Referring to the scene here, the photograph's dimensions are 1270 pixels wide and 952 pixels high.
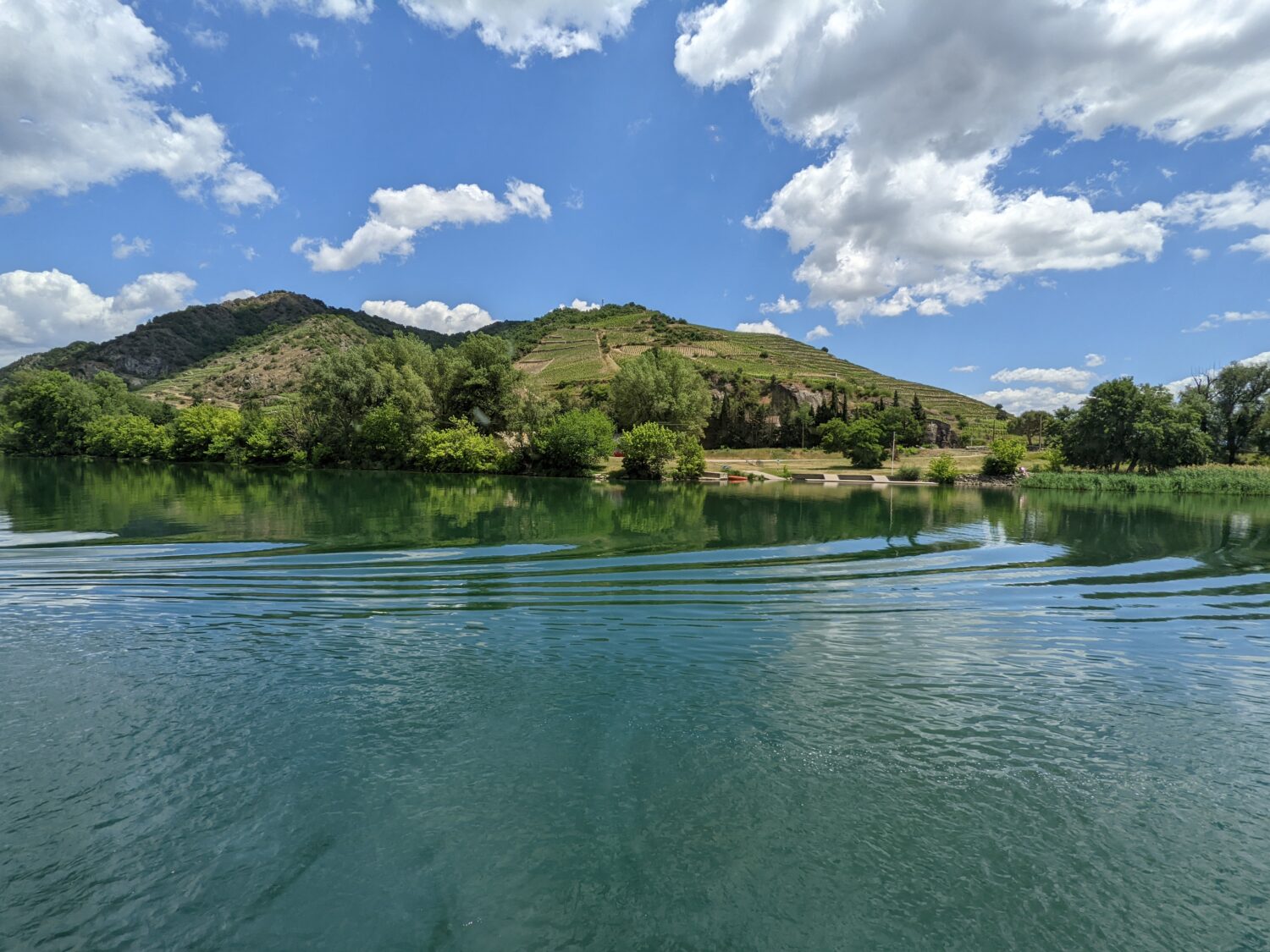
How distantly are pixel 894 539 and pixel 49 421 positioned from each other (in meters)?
113

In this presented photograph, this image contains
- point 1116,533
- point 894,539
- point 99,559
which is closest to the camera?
point 99,559

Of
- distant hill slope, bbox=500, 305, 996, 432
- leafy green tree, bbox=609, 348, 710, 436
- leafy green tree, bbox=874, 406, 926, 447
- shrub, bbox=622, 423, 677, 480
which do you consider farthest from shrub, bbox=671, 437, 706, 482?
distant hill slope, bbox=500, 305, 996, 432

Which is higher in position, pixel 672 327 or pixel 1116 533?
pixel 672 327

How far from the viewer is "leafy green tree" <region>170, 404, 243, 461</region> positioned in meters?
74.9

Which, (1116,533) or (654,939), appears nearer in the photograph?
(654,939)

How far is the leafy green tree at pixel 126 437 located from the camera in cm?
7919

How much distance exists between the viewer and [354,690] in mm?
8922

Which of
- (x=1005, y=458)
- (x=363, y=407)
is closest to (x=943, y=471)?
(x=1005, y=458)

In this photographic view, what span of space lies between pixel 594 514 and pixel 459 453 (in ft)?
118

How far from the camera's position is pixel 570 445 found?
6288 centimetres

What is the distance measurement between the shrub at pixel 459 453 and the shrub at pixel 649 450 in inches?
529

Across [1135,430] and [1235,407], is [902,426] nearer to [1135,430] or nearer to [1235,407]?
[1135,430]

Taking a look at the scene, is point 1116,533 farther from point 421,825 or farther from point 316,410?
point 316,410

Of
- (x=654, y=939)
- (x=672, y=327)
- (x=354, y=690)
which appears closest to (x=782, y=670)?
(x=654, y=939)
